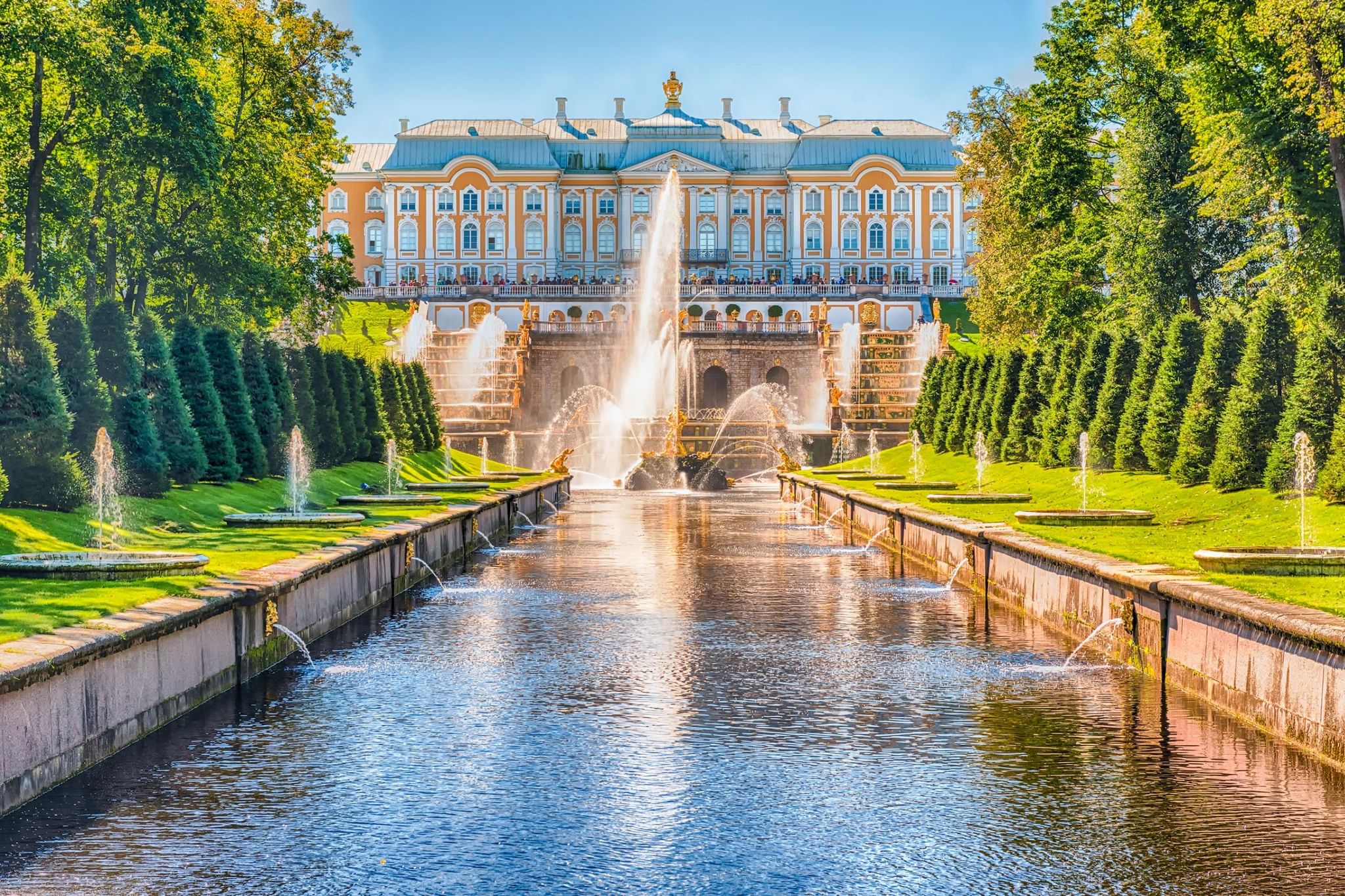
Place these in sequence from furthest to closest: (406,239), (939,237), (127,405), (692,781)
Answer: (406,239) < (939,237) < (127,405) < (692,781)

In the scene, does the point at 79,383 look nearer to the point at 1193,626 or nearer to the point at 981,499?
the point at 981,499

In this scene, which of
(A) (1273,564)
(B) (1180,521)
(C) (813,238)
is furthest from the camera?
(C) (813,238)

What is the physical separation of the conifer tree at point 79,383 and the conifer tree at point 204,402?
14.9 ft

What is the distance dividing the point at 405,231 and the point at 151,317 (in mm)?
96843

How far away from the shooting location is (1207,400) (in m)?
26.2

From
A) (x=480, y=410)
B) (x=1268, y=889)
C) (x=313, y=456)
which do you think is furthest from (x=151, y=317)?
(x=480, y=410)

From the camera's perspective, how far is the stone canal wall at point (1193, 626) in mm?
10023

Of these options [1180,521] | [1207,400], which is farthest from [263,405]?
[1180,521]

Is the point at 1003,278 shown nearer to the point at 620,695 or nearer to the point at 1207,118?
the point at 1207,118

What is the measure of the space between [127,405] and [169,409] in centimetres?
217

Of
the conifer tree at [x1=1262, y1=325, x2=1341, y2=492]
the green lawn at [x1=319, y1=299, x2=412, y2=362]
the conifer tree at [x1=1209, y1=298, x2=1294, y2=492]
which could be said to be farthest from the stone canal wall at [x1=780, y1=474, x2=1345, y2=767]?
the green lawn at [x1=319, y1=299, x2=412, y2=362]

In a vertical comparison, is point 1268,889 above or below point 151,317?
below

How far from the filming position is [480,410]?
67250mm

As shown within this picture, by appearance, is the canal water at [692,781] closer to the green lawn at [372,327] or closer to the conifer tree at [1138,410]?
the conifer tree at [1138,410]
